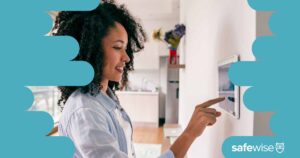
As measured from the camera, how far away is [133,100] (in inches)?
147

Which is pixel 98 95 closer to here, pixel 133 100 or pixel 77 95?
pixel 77 95

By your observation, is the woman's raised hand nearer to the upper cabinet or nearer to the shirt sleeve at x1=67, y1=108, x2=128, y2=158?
the shirt sleeve at x1=67, y1=108, x2=128, y2=158

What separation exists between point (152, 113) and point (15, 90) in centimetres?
347

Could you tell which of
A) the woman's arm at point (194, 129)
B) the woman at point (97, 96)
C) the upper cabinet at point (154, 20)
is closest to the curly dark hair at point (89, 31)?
the woman at point (97, 96)

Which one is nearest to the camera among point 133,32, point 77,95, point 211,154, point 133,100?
point 77,95

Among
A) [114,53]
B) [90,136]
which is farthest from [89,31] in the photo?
[90,136]

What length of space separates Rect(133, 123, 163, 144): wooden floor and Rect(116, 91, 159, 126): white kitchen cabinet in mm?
78

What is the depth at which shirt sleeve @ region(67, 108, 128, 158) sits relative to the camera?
397 millimetres

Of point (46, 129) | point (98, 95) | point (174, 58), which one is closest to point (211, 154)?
point (98, 95)

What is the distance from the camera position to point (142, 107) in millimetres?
3740

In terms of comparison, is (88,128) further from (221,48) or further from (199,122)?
(221,48)

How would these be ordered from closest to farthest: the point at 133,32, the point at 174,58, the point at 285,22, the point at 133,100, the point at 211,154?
the point at 285,22 → the point at 133,32 → the point at 211,154 → the point at 174,58 → the point at 133,100

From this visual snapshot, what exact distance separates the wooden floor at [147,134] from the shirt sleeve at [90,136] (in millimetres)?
2500

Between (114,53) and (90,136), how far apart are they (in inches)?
Result: 5.4
